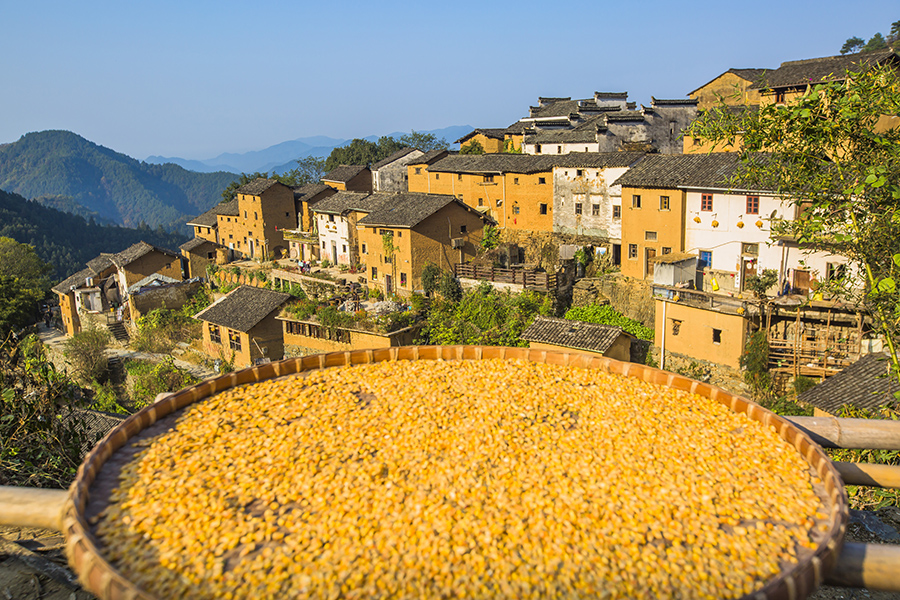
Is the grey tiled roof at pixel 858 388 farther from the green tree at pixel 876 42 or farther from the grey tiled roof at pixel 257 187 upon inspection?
the green tree at pixel 876 42

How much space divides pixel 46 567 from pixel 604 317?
58.8 feet

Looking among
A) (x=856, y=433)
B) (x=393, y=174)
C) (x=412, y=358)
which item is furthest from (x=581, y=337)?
(x=393, y=174)

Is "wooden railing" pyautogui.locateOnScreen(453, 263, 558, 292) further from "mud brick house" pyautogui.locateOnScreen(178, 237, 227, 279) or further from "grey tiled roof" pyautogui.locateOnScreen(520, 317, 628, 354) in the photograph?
"mud brick house" pyautogui.locateOnScreen(178, 237, 227, 279)

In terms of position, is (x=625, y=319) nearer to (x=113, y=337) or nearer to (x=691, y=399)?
(x=691, y=399)

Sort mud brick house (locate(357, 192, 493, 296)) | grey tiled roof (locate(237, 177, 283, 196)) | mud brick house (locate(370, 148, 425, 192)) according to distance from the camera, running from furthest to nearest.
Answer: mud brick house (locate(370, 148, 425, 192)) < grey tiled roof (locate(237, 177, 283, 196)) < mud brick house (locate(357, 192, 493, 296))

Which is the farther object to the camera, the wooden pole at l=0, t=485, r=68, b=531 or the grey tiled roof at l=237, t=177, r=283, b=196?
the grey tiled roof at l=237, t=177, r=283, b=196

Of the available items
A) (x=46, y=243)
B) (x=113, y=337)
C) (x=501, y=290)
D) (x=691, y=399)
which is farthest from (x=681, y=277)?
(x=46, y=243)

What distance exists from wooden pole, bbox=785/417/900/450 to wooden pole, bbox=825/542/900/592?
1571mm

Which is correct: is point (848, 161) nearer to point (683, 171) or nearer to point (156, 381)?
point (683, 171)

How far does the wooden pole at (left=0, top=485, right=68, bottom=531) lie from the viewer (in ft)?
11.0

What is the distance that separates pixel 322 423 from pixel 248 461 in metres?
0.63

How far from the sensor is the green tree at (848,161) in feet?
19.6

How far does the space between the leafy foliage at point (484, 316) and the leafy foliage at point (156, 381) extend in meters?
8.77

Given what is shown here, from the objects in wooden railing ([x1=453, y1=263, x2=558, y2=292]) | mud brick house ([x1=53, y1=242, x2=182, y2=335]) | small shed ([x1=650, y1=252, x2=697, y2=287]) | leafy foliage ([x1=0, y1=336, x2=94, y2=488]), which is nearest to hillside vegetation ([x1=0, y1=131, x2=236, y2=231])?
mud brick house ([x1=53, y1=242, x2=182, y2=335])
